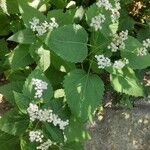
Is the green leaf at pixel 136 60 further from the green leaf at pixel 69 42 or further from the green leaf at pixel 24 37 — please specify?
the green leaf at pixel 24 37

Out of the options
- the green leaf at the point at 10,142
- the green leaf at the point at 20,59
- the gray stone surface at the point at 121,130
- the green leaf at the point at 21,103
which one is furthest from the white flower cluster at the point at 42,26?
the gray stone surface at the point at 121,130

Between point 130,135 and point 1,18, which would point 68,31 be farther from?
point 130,135

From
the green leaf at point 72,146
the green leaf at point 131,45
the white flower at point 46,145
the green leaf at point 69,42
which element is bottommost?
the green leaf at point 72,146

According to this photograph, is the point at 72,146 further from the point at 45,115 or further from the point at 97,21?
the point at 97,21

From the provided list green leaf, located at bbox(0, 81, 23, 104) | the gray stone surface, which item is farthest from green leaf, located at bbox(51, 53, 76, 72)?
the gray stone surface

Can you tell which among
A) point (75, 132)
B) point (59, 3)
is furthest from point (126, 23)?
point (75, 132)

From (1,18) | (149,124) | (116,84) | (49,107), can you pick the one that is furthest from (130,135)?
(1,18)

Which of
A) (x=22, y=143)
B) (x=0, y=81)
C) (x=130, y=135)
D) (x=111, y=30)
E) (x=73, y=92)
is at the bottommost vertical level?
(x=130, y=135)
